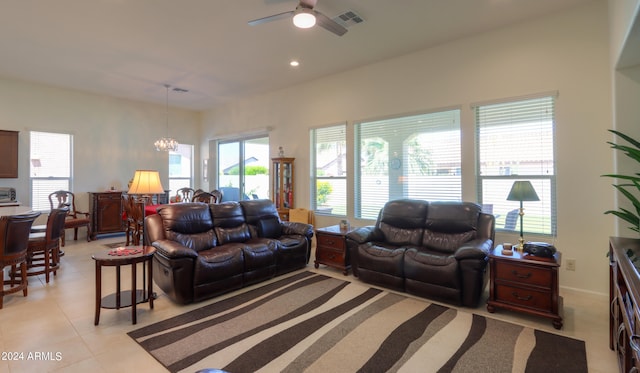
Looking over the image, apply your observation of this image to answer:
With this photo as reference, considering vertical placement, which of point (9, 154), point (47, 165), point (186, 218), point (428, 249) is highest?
point (9, 154)

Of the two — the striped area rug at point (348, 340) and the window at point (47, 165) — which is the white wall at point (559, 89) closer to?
the striped area rug at point (348, 340)

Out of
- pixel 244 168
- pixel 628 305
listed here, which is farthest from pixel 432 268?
pixel 244 168

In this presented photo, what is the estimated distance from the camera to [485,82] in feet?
13.4

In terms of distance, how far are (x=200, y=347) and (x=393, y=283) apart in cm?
214

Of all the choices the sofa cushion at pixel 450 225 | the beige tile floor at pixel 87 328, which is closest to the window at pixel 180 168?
the beige tile floor at pixel 87 328

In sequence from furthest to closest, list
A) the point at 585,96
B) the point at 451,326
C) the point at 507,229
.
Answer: the point at 507,229 → the point at 585,96 → the point at 451,326

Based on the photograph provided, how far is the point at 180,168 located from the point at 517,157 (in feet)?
25.8

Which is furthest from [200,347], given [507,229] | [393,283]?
[507,229]

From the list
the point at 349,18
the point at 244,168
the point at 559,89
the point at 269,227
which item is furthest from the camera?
the point at 244,168

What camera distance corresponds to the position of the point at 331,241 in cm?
441

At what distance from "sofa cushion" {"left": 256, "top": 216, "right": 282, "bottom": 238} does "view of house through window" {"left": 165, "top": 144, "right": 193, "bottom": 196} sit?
481 cm

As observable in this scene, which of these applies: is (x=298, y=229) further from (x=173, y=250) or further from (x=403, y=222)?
(x=173, y=250)

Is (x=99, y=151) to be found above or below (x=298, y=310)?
above

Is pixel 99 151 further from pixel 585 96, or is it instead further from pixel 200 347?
pixel 585 96
